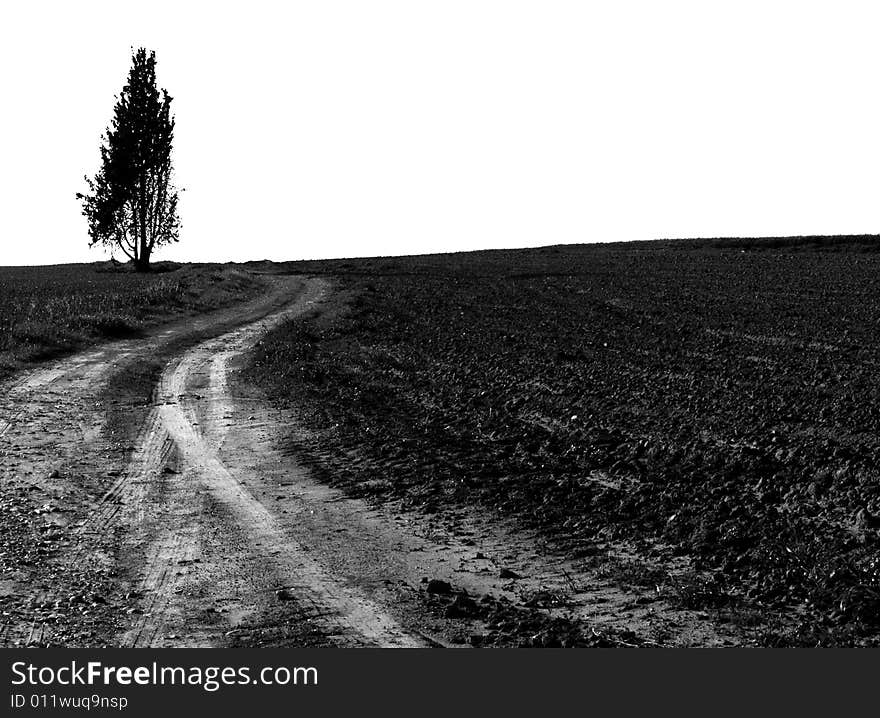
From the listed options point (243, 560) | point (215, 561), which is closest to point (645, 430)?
point (243, 560)

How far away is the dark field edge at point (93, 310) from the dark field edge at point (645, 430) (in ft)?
14.7

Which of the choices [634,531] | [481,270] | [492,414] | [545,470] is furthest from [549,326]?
[481,270]

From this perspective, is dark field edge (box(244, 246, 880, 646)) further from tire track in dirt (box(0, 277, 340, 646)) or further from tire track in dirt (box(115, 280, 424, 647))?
tire track in dirt (box(0, 277, 340, 646))

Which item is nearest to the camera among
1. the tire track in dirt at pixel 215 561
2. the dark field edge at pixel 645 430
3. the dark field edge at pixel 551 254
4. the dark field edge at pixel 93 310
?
the tire track in dirt at pixel 215 561

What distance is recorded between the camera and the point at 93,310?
92.7 ft

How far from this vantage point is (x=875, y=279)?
1458 inches

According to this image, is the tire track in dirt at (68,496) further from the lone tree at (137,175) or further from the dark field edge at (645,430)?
the lone tree at (137,175)

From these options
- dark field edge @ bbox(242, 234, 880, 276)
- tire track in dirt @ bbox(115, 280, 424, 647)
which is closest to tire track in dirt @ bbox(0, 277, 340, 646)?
tire track in dirt @ bbox(115, 280, 424, 647)

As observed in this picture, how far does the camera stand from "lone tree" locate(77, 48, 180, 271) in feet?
201

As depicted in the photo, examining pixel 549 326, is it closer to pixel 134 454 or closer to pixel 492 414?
pixel 492 414

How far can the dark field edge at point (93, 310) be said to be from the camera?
2109cm

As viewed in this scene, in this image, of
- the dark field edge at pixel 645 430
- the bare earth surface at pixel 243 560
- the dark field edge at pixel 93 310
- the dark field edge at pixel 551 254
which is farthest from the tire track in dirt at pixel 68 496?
the dark field edge at pixel 551 254

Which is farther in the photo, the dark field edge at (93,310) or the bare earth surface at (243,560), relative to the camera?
the dark field edge at (93,310)

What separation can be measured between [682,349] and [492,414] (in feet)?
25.0
